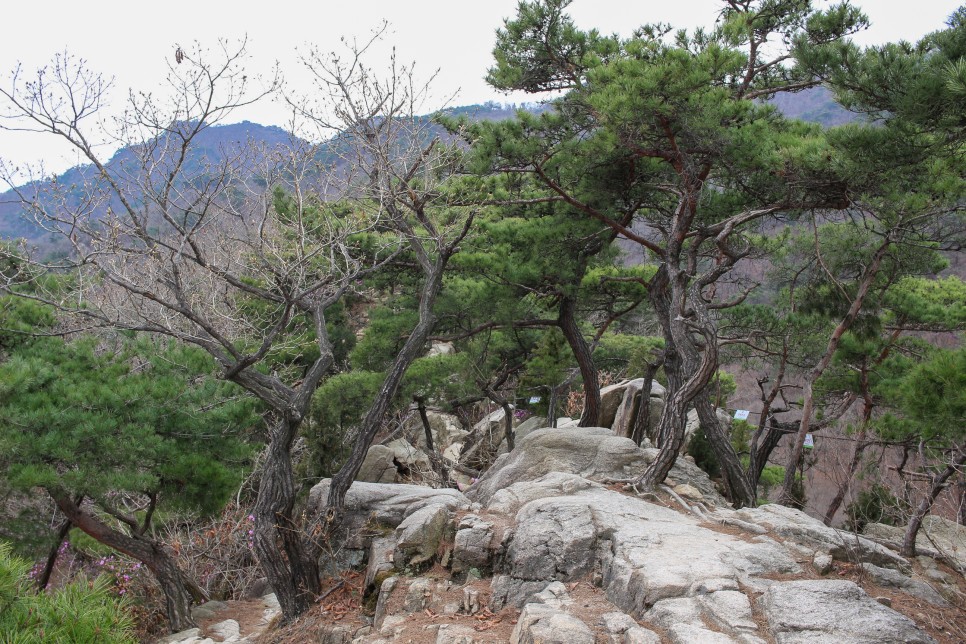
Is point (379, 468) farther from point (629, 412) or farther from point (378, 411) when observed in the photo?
point (378, 411)

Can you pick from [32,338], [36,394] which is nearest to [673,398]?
[36,394]

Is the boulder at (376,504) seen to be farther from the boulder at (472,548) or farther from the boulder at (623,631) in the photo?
the boulder at (623,631)

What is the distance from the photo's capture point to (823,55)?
4016 millimetres

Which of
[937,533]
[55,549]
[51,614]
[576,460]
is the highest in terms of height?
[51,614]

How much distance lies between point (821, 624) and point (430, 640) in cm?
245

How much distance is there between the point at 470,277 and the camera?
9.22 metres

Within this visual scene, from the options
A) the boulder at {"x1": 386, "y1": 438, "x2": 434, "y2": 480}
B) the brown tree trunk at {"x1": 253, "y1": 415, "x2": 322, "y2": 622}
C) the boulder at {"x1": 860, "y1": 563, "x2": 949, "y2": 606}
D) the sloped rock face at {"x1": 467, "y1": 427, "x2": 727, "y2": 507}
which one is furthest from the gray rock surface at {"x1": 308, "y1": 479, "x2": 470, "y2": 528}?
the boulder at {"x1": 860, "y1": 563, "x2": 949, "y2": 606}

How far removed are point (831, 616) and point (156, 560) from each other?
6.29 metres

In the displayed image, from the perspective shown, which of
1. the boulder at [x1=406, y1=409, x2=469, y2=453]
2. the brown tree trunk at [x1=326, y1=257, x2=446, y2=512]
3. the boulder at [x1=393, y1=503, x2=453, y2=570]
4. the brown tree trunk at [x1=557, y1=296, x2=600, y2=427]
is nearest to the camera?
the boulder at [x1=393, y1=503, x2=453, y2=570]

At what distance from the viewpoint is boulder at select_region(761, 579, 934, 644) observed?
3391 mm

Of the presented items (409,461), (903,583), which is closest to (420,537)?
(903,583)

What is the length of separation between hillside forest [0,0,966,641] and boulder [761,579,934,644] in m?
1.61

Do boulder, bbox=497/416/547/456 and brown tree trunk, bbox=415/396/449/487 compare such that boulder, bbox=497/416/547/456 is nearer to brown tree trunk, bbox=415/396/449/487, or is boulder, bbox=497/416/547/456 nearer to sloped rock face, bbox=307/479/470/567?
brown tree trunk, bbox=415/396/449/487

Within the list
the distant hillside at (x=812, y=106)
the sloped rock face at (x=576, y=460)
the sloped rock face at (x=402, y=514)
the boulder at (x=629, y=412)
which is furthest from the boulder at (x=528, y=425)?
the distant hillside at (x=812, y=106)
